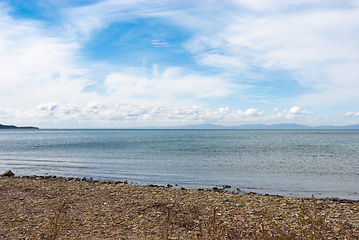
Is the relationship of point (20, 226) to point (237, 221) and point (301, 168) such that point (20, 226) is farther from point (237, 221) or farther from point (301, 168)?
point (301, 168)

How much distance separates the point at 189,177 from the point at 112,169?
9.35m

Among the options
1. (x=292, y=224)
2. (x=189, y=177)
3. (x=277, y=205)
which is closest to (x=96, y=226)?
(x=292, y=224)

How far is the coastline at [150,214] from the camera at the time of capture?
8516 millimetres

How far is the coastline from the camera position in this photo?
27.9 feet

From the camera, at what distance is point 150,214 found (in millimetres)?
10461

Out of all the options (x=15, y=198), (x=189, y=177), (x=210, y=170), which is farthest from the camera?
(x=210, y=170)

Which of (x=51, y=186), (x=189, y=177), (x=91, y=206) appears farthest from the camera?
(x=189, y=177)

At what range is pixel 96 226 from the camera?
9125mm

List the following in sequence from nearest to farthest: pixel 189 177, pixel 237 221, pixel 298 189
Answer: pixel 237 221 < pixel 298 189 < pixel 189 177

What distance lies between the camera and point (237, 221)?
31.8 ft

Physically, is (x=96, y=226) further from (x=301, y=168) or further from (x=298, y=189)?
(x=301, y=168)

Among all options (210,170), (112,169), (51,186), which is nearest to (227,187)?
(210,170)

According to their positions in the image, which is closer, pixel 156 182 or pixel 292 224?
pixel 292 224

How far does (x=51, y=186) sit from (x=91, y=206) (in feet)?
21.1
